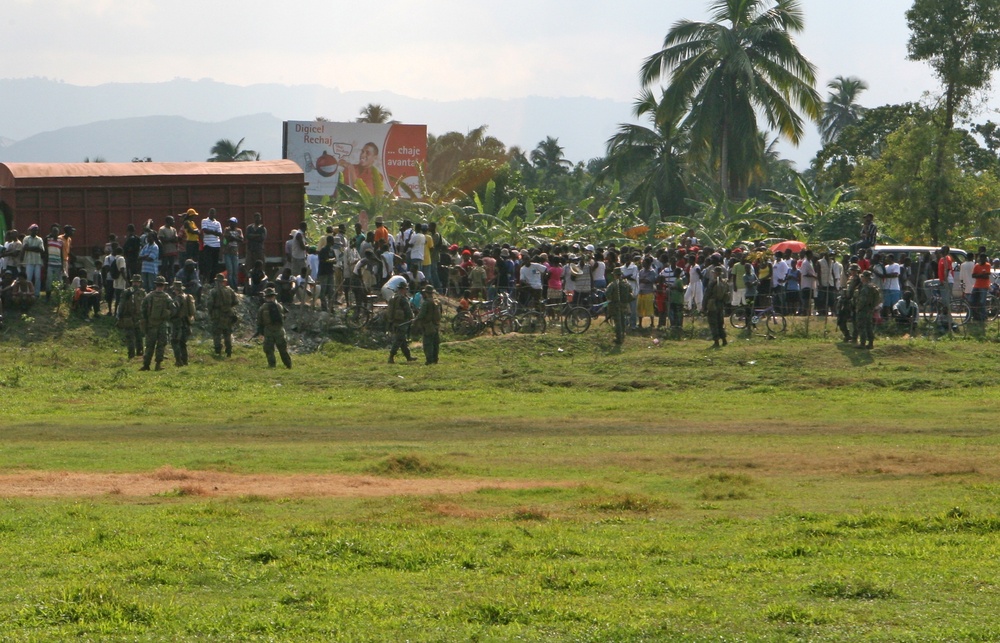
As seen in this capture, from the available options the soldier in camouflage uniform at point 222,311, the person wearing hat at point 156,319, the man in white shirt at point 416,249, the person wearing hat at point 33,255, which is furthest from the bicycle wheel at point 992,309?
the person wearing hat at point 33,255

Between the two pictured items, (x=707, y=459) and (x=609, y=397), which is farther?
(x=609, y=397)

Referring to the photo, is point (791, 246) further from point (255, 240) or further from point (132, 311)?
point (132, 311)

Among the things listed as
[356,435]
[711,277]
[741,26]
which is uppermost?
[741,26]

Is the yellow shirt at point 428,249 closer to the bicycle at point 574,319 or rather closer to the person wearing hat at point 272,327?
the bicycle at point 574,319

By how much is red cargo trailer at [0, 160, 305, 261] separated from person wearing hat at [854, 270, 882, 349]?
12.9m

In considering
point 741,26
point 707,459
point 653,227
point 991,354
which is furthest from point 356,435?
point 741,26

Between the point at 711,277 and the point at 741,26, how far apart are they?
21.3m

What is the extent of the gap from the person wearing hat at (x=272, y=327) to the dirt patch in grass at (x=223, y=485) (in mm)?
9161

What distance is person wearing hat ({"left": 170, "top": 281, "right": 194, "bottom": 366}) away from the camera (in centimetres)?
2347

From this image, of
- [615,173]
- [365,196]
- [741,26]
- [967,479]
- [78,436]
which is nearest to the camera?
[967,479]

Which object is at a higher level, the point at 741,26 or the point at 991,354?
the point at 741,26

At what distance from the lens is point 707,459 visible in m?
15.6

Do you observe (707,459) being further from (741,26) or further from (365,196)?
(741,26)

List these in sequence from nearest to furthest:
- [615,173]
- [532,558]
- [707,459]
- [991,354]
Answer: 1. [532,558]
2. [707,459]
3. [991,354]
4. [615,173]
